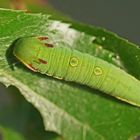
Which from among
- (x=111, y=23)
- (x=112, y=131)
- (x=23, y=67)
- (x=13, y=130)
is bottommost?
(x=111, y=23)

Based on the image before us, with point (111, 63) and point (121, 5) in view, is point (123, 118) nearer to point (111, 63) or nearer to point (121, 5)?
point (111, 63)

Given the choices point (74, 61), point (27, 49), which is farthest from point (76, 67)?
point (27, 49)

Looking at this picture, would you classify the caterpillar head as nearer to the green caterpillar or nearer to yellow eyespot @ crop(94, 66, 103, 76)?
the green caterpillar

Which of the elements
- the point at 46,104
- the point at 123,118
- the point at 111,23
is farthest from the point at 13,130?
the point at 111,23

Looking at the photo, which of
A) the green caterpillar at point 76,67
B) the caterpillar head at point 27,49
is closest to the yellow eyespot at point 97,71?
the green caterpillar at point 76,67

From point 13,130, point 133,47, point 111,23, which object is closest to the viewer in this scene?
point 133,47

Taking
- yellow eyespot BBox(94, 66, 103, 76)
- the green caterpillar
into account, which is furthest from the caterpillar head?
yellow eyespot BBox(94, 66, 103, 76)

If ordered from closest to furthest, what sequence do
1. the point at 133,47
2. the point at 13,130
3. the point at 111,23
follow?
the point at 133,47 < the point at 13,130 < the point at 111,23
